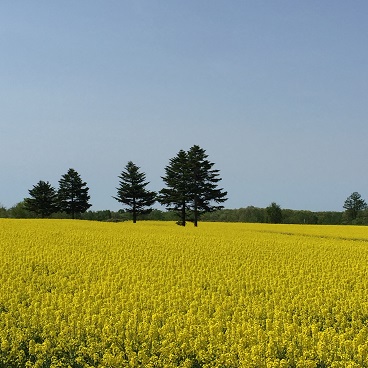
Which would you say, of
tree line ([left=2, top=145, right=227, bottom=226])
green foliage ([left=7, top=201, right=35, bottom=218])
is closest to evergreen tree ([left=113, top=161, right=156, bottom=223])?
tree line ([left=2, top=145, right=227, bottom=226])

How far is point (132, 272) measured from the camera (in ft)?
62.7

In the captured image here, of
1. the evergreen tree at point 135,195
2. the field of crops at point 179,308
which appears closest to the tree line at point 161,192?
the evergreen tree at point 135,195

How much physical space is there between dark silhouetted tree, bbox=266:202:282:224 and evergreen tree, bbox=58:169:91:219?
1314 inches

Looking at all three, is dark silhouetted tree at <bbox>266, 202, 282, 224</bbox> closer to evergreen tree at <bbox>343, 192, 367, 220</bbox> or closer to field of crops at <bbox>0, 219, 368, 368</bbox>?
evergreen tree at <bbox>343, 192, 367, 220</bbox>

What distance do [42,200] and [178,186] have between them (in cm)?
3496

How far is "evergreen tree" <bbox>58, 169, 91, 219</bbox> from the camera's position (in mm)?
88875

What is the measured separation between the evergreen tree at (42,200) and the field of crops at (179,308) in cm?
6745

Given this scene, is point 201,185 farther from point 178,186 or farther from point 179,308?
point 179,308

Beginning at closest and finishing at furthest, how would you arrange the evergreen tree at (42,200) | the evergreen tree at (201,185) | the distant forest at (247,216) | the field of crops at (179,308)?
the field of crops at (179,308) → the evergreen tree at (201,185) → the evergreen tree at (42,200) → the distant forest at (247,216)

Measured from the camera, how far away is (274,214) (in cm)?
9594

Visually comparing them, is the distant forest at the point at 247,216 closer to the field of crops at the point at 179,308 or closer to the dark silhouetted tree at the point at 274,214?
the dark silhouetted tree at the point at 274,214

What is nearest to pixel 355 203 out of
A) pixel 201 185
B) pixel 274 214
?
pixel 274 214

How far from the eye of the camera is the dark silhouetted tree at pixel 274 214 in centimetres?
9588

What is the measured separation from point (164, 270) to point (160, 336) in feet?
28.7
